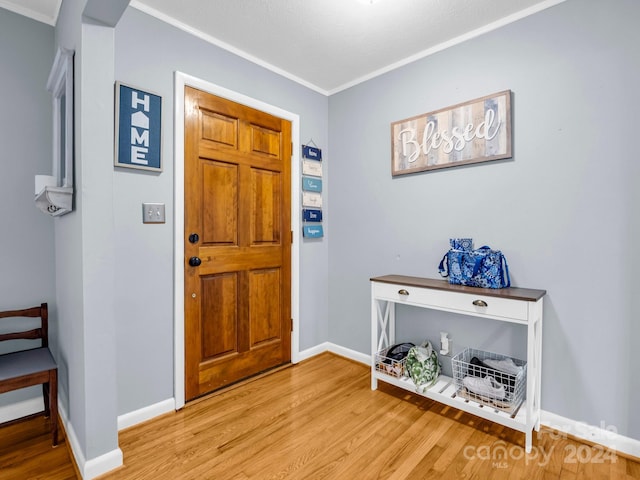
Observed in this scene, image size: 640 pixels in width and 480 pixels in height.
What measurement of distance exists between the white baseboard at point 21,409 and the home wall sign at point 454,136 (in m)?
2.86

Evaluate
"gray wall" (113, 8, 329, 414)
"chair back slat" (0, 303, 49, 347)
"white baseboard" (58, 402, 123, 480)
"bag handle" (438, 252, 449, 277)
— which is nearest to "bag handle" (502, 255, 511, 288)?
"bag handle" (438, 252, 449, 277)

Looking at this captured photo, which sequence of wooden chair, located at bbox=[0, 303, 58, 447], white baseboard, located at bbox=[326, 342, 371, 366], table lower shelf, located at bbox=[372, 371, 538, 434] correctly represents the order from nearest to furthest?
wooden chair, located at bbox=[0, 303, 58, 447] → table lower shelf, located at bbox=[372, 371, 538, 434] → white baseboard, located at bbox=[326, 342, 371, 366]

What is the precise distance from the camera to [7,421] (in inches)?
76.0

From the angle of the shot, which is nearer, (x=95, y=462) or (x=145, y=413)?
(x=95, y=462)

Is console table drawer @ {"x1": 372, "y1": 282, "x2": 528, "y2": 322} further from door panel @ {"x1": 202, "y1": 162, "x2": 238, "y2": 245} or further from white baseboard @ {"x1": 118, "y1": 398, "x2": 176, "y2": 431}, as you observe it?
white baseboard @ {"x1": 118, "y1": 398, "x2": 176, "y2": 431}

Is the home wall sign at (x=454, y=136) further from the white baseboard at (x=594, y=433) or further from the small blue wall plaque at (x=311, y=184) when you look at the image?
the white baseboard at (x=594, y=433)

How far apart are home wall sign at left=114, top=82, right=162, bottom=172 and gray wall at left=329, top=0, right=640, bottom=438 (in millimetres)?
1750

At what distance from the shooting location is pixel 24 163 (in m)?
1.99

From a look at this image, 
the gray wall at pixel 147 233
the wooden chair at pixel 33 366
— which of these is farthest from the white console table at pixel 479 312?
the wooden chair at pixel 33 366

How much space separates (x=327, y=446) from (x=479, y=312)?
1.13 m

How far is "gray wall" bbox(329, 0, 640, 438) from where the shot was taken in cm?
168

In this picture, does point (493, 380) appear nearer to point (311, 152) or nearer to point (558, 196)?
point (558, 196)

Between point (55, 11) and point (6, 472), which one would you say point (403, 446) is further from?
point (55, 11)

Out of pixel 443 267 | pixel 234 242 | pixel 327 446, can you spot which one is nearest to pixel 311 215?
pixel 234 242
